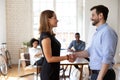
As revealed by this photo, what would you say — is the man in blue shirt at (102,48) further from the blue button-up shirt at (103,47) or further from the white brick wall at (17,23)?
the white brick wall at (17,23)

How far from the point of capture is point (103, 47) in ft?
7.45

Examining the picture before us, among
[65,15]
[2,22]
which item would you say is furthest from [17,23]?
[65,15]

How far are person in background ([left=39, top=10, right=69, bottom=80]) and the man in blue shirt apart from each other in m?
0.32

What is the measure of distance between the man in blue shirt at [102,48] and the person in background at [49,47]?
0.32 m

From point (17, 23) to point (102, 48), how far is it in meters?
6.96

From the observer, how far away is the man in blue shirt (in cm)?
223

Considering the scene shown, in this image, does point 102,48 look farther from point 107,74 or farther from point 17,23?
point 17,23

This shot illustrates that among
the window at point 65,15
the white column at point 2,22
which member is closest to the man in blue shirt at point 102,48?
the white column at point 2,22

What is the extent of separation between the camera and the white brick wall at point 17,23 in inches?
350

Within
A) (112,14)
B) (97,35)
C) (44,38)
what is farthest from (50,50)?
(112,14)

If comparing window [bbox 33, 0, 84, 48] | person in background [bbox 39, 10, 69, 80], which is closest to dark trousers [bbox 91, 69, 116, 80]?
person in background [bbox 39, 10, 69, 80]

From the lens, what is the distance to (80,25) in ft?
30.1

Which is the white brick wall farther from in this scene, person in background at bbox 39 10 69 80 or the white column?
person in background at bbox 39 10 69 80

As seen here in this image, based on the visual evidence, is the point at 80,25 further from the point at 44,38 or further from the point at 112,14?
the point at 44,38
